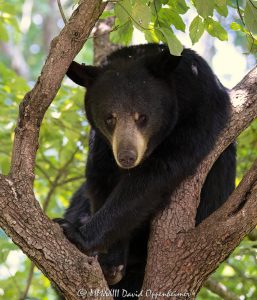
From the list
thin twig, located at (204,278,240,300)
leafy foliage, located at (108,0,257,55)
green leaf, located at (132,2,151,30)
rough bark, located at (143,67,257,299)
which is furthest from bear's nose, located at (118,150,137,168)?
thin twig, located at (204,278,240,300)

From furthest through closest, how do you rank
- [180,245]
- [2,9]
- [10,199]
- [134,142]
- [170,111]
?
[2,9] → [170,111] → [134,142] → [180,245] → [10,199]

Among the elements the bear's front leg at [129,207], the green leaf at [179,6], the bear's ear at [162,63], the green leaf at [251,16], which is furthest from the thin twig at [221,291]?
the green leaf at [251,16]

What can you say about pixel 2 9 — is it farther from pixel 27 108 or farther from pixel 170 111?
pixel 27 108

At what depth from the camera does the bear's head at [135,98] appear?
480 centimetres

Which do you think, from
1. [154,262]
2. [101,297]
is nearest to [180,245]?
[154,262]

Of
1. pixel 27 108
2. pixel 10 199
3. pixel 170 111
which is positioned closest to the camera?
pixel 10 199

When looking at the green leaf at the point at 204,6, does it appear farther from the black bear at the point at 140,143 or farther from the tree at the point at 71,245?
the black bear at the point at 140,143

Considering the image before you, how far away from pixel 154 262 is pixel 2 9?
326 centimetres

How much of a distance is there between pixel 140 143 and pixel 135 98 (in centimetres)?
43

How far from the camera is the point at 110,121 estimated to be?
491cm

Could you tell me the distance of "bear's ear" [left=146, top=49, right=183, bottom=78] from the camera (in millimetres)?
4762

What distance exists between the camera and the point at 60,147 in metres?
6.55

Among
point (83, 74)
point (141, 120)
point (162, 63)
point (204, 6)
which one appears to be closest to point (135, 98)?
point (141, 120)

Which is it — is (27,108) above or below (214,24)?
below
